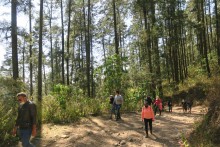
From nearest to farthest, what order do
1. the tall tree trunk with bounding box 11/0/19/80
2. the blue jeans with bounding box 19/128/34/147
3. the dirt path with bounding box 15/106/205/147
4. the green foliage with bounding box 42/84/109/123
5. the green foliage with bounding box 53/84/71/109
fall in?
the blue jeans with bounding box 19/128/34/147, the dirt path with bounding box 15/106/205/147, the green foliage with bounding box 42/84/109/123, the tall tree trunk with bounding box 11/0/19/80, the green foliage with bounding box 53/84/71/109

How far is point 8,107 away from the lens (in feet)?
37.6

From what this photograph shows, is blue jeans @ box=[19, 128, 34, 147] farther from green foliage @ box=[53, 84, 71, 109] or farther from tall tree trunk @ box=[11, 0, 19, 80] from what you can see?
tall tree trunk @ box=[11, 0, 19, 80]

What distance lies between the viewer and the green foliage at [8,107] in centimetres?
973

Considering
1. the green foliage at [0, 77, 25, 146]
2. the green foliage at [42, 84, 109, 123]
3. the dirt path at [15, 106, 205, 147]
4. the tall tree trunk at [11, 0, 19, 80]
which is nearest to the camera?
the green foliage at [0, 77, 25, 146]

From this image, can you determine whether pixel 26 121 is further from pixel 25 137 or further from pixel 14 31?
pixel 14 31

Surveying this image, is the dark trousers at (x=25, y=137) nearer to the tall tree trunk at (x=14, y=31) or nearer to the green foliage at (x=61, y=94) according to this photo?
the green foliage at (x=61, y=94)

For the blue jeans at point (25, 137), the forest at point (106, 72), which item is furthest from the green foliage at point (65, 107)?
the blue jeans at point (25, 137)

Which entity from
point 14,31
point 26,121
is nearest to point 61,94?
point 14,31

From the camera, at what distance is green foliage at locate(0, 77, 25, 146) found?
383 inches

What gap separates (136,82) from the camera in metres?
24.8

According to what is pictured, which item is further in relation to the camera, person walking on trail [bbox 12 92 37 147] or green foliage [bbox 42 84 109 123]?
green foliage [bbox 42 84 109 123]

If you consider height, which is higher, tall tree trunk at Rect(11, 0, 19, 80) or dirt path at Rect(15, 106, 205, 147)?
tall tree trunk at Rect(11, 0, 19, 80)

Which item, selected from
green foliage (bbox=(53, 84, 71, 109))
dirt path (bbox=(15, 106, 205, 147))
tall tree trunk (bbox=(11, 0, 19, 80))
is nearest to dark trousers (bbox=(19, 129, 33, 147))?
dirt path (bbox=(15, 106, 205, 147))

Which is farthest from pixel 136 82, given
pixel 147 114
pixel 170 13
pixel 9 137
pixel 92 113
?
pixel 9 137
